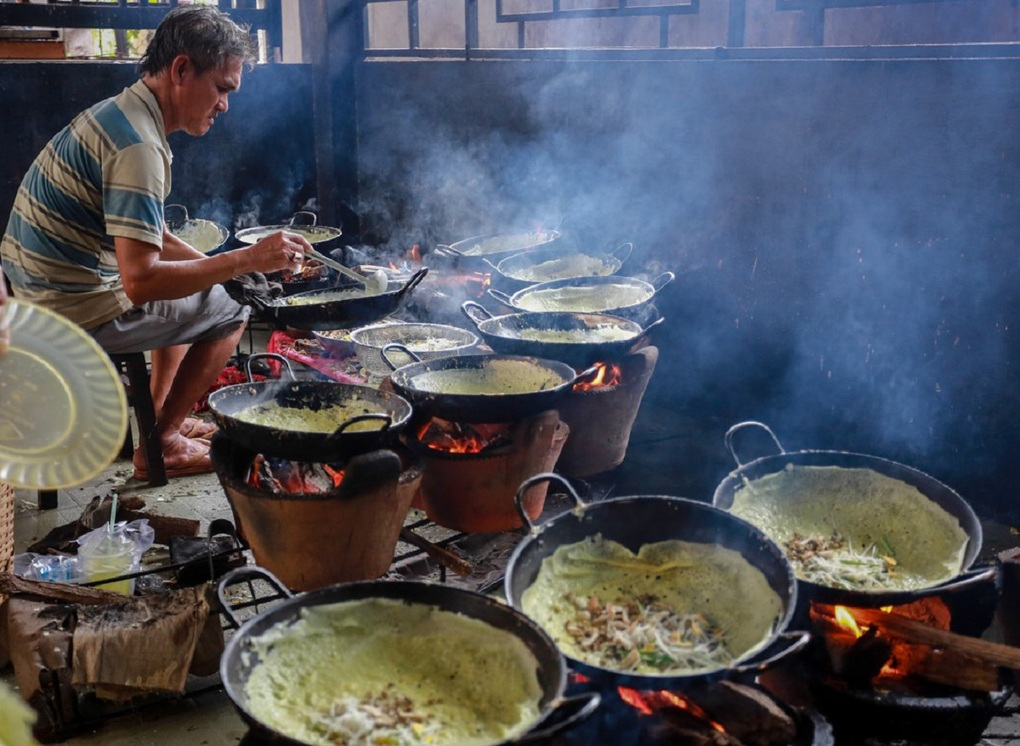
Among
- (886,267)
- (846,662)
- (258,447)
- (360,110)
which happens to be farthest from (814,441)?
(360,110)

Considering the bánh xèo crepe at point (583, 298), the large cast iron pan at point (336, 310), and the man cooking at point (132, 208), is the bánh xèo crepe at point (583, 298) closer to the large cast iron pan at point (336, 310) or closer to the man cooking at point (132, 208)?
the large cast iron pan at point (336, 310)

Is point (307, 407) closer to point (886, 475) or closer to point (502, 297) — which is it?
point (502, 297)

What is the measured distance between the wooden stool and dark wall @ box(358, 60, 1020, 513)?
322cm

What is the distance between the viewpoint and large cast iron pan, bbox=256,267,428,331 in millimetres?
4797

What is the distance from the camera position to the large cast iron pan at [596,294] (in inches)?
206

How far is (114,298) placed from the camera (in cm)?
505

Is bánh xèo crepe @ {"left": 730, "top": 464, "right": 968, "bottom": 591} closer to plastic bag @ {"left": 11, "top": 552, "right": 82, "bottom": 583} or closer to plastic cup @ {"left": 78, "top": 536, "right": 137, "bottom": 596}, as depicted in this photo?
plastic cup @ {"left": 78, "top": 536, "right": 137, "bottom": 596}

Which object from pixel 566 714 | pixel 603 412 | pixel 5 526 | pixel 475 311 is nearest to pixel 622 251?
pixel 475 311

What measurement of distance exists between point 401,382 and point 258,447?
2.48 feet

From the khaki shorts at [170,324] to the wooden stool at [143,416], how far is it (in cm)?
8

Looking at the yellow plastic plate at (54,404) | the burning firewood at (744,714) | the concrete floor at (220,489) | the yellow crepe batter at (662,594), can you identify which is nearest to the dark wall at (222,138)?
the concrete floor at (220,489)

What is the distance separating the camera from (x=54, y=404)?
258 centimetres

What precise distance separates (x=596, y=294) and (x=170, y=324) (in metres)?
2.51

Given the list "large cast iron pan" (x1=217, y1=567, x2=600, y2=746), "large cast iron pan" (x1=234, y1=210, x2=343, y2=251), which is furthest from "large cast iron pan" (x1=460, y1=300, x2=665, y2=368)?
"large cast iron pan" (x1=234, y1=210, x2=343, y2=251)
